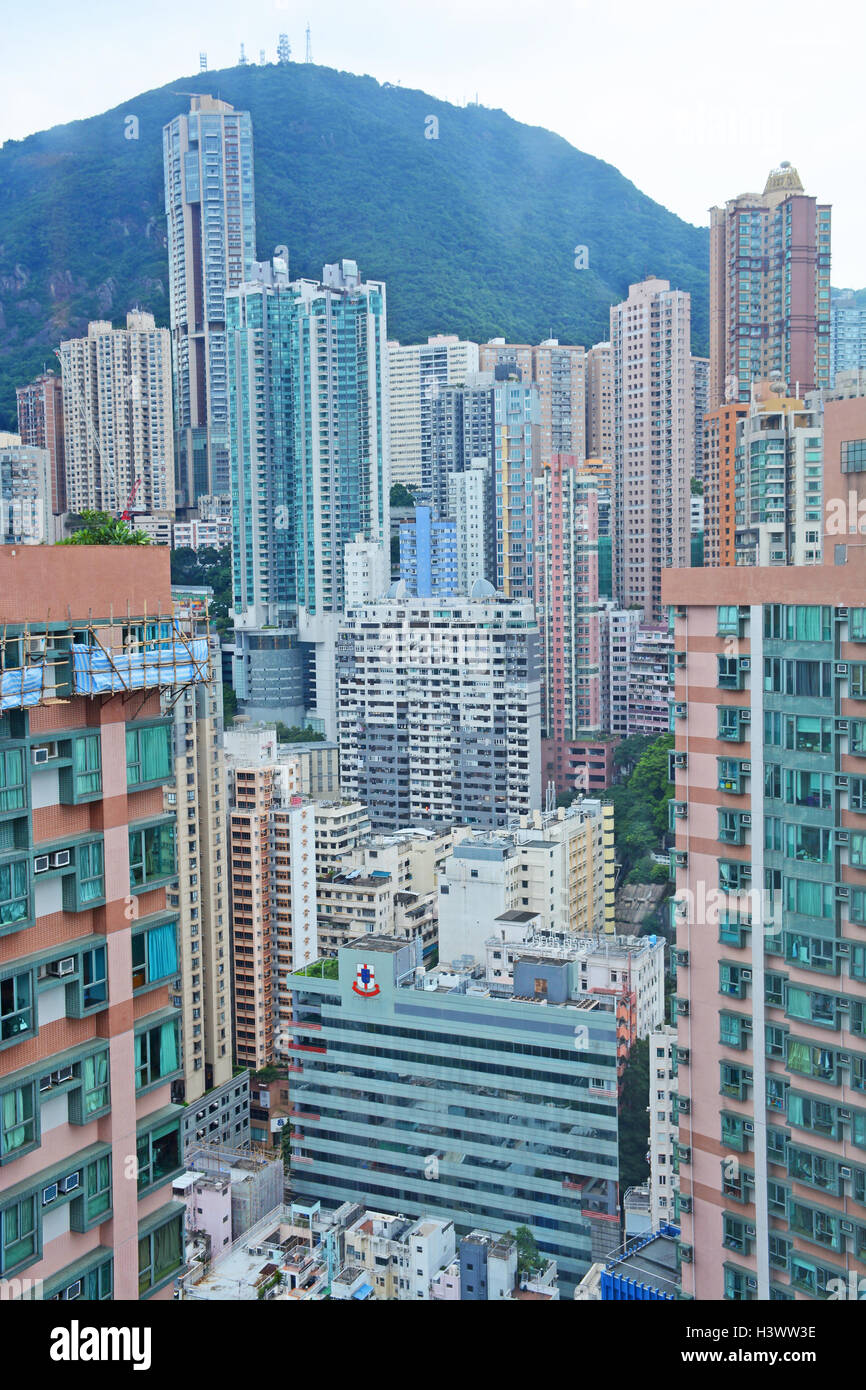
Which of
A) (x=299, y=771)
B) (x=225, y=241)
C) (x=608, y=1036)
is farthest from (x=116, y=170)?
(x=608, y=1036)

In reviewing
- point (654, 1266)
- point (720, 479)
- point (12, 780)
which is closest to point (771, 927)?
point (654, 1266)

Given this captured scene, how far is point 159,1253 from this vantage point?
3039mm

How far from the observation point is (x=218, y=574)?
838 inches

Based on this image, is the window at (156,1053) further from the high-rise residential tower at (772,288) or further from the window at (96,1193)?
the high-rise residential tower at (772,288)

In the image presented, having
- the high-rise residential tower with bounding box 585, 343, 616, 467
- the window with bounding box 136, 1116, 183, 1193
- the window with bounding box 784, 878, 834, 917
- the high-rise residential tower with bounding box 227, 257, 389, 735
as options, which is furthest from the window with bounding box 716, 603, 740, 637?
the high-rise residential tower with bounding box 585, 343, 616, 467

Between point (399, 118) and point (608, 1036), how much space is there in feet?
90.0

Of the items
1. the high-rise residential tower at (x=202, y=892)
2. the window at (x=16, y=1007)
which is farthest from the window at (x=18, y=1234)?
the high-rise residential tower at (x=202, y=892)

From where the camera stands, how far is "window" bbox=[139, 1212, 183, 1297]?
2.98 metres

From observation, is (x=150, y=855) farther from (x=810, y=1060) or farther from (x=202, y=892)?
(x=202, y=892)

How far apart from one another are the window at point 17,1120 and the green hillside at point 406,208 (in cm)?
2261

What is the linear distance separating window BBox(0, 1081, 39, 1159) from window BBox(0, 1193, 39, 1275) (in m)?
0.11

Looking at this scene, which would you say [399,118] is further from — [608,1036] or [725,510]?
[608,1036]

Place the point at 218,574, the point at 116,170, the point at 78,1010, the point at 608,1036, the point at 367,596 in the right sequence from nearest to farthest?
the point at 78,1010, the point at 608,1036, the point at 367,596, the point at 218,574, the point at 116,170

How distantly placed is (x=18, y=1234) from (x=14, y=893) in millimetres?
727
